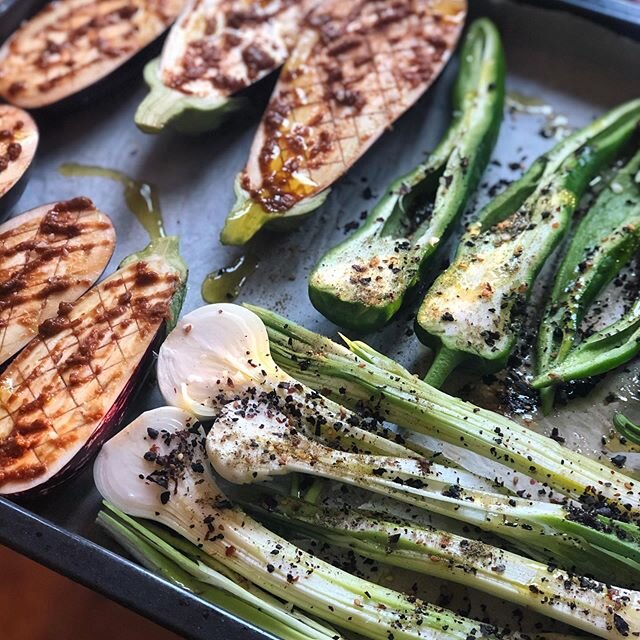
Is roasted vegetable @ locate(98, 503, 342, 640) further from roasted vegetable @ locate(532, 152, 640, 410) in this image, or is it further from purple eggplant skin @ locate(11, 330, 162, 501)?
roasted vegetable @ locate(532, 152, 640, 410)

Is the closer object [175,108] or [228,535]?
[228,535]

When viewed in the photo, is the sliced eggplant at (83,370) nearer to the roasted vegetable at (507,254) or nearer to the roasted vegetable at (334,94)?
the roasted vegetable at (334,94)

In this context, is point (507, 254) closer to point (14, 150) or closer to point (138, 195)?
point (138, 195)

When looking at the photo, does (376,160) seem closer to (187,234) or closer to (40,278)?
(187,234)

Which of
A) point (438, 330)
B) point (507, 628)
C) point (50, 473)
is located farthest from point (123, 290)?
point (507, 628)

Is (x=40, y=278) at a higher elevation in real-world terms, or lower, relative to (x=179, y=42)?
lower

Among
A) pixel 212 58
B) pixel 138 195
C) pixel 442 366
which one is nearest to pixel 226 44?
pixel 212 58

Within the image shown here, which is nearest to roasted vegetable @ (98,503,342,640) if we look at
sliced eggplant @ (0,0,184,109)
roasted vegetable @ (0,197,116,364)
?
roasted vegetable @ (0,197,116,364)

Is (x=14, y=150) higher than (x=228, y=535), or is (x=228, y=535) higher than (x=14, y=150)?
(x=14, y=150)
